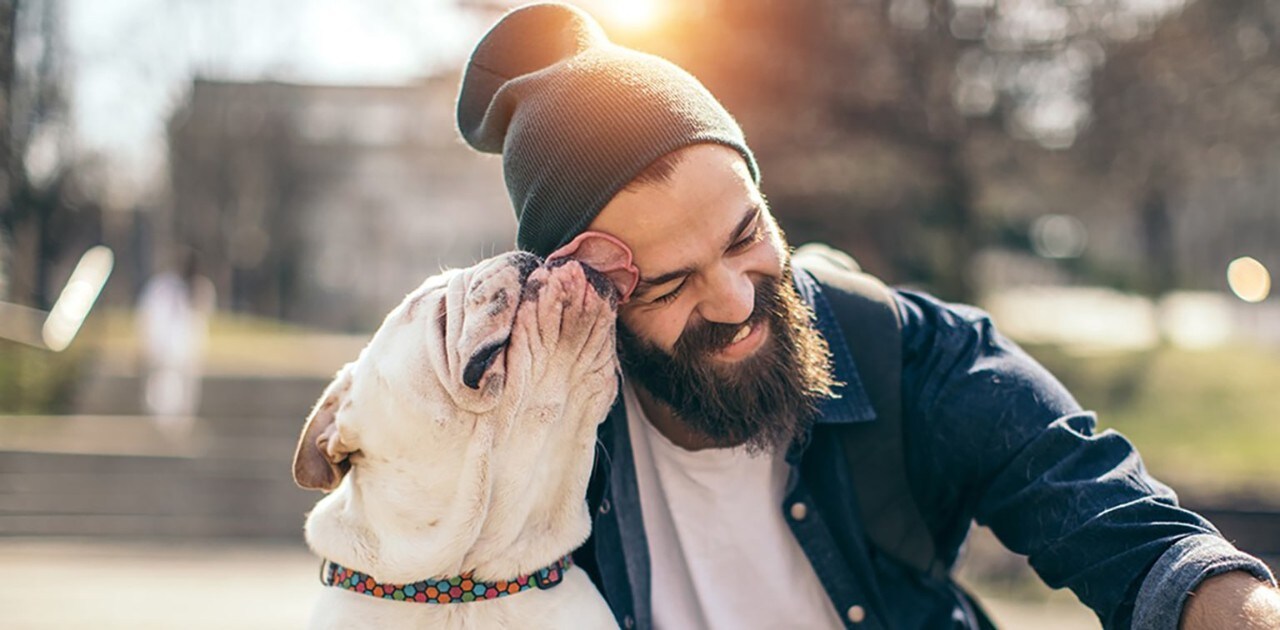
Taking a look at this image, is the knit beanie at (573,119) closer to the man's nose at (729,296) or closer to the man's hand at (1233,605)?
the man's nose at (729,296)

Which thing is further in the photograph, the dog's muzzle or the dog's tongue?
the dog's tongue

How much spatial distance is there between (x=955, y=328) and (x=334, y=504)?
1289 mm

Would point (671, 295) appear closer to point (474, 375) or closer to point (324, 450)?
point (474, 375)

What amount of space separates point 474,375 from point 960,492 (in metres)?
1.09

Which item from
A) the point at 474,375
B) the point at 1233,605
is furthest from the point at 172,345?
the point at 1233,605

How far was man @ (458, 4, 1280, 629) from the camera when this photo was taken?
89.6 inches

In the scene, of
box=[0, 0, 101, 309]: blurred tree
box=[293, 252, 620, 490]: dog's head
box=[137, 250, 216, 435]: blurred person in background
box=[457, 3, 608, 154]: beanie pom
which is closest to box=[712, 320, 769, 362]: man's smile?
box=[293, 252, 620, 490]: dog's head

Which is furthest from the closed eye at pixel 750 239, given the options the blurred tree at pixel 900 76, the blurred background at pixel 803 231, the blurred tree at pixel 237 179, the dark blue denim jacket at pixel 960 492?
the blurred tree at pixel 237 179

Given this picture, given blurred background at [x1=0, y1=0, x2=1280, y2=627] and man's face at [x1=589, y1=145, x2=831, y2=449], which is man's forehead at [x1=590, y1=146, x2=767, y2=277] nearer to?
Answer: man's face at [x1=589, y1=145, x2=831, y2=449]

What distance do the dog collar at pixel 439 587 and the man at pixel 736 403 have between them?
325 millimetres

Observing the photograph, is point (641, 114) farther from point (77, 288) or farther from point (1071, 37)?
point (77, 288)

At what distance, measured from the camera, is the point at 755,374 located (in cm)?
240

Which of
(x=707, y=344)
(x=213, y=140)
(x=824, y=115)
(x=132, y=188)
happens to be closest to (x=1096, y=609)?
(x=707, y=344)

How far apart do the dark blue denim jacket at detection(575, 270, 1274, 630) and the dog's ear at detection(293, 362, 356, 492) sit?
0.56 m
